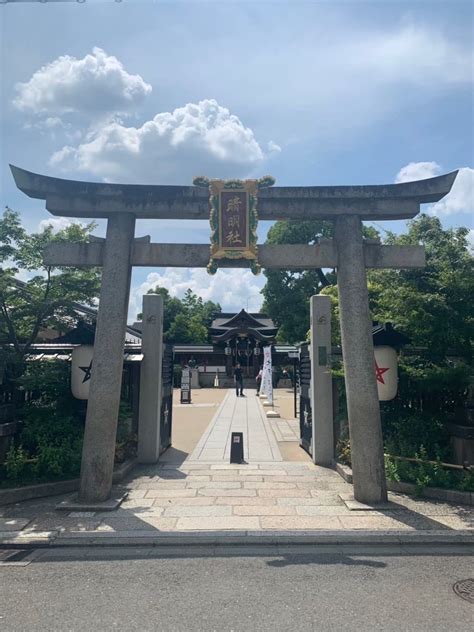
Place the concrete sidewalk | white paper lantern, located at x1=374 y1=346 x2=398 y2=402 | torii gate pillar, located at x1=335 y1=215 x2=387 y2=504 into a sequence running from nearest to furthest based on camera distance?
1. the concrete sidewalk
2. torii gate pillar, located at x1=335 y1=215 x2=387 y2=504
3. white paper lantern, located at x1=374 y1=346 x2=398 y2=402

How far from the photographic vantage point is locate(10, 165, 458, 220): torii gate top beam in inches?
334

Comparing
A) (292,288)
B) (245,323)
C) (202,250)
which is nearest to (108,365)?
(202,250)

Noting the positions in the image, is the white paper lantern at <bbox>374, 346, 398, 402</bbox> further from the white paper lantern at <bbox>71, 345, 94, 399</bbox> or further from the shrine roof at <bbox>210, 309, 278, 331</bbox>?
the shrine roof at <bbox>210, 309, 278, 331</bbox>

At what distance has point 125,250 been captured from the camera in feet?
28.0

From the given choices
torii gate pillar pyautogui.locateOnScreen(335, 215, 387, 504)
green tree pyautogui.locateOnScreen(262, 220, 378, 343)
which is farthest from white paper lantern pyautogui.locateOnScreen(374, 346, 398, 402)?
green tree pyautogui.locateOnScreen(262, 220, 378, 343)

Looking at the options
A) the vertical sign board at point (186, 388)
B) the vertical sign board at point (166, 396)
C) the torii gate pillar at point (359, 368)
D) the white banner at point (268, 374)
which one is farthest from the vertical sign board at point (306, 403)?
the vertical sign board at point (186, 388)

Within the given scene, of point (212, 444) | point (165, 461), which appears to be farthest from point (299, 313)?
point (165, 461)

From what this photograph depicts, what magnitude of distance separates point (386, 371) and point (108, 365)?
5185 mm

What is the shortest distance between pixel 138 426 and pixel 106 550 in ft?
17.1

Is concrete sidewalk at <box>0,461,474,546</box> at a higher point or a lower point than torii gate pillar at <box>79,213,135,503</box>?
lower

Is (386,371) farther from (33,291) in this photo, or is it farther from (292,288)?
(292,288)

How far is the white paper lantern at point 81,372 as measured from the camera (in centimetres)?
933

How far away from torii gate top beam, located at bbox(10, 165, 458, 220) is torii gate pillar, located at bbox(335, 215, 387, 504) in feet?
1.31

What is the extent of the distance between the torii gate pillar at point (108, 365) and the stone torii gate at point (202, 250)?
18 mm
